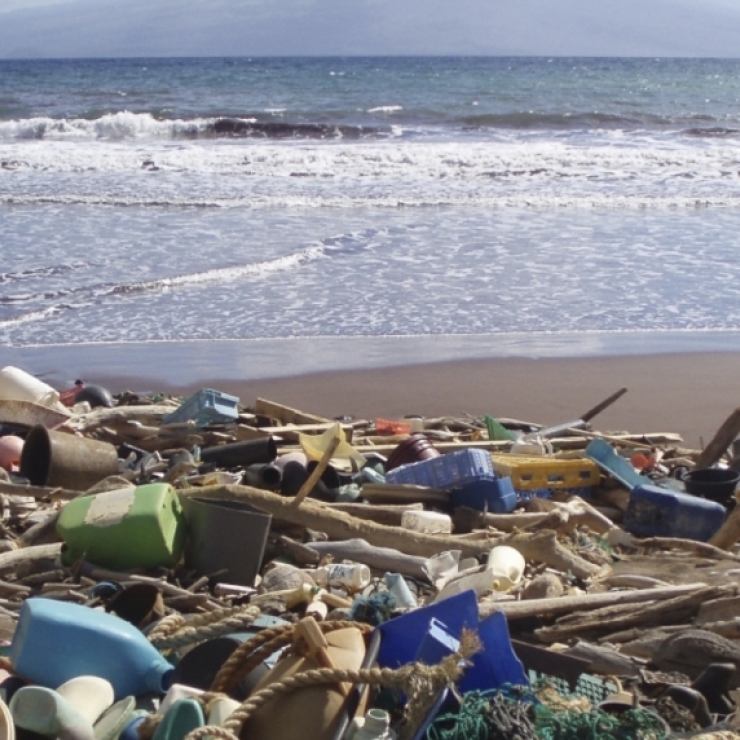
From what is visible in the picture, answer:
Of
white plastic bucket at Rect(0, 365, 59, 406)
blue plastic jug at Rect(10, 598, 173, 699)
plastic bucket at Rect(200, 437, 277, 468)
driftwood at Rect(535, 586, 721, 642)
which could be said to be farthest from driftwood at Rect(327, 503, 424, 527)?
white plastic bucket at Rect(0, 365, 59, 406)

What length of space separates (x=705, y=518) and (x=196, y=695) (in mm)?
2985

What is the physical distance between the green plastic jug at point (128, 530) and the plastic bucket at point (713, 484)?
2.63m

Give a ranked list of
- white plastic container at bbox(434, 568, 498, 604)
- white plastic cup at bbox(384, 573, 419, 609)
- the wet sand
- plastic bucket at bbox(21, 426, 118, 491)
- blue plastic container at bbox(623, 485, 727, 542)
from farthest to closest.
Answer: the wet sand
plastic bucket at bbox(21, 426, 118, 491)
blue plastic container at bbox(623, 485, 727, 542)
white plastic container at bbox(434, 568, 498, 604)
white plastic cup at bbox(384, 573, 419, 609)

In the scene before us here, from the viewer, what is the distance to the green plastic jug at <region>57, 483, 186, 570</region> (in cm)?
438

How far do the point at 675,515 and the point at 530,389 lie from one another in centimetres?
317

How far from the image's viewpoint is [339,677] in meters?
3.00

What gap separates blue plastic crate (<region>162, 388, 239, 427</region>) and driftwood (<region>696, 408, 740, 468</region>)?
2.69 meters

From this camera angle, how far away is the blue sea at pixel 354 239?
9.77m

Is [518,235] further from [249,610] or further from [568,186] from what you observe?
[249,610]

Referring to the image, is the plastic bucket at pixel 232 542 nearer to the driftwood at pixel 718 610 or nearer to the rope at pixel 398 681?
the rope at pixel 398 681

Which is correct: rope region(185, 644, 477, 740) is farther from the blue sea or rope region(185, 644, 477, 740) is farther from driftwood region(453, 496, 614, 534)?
the blue sea

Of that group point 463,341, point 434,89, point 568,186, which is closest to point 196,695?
point 463,341

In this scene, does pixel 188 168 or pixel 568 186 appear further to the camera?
pixel 188 168

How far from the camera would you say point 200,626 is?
12.0 ft
